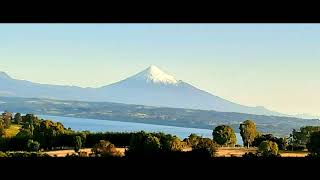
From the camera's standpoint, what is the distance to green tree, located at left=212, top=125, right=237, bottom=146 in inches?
1856

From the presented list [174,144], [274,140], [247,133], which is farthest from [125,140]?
[247,133]

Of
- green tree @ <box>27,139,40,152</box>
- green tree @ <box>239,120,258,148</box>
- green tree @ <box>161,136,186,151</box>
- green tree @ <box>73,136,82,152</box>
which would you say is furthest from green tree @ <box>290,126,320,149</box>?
green tree @ <box>27,139,40,152</box>

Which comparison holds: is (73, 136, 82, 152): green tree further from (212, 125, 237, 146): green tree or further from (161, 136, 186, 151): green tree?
(212, 125, 237, 146): green tree

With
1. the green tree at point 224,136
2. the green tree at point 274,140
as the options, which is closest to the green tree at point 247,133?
the green tree at point 224,136

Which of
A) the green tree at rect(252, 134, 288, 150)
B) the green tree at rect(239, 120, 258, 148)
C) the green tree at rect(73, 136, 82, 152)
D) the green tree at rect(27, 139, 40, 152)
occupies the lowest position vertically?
the green tree at rect(27, 139, 40, 152)

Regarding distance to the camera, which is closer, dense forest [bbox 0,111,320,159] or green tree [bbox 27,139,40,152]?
green tree [bbox 27,139,40,152]

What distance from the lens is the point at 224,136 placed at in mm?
48844

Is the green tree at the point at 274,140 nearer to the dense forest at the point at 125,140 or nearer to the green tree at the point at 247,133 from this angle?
the dense forest at the point at 125,140

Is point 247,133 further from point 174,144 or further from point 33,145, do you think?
point 33,145

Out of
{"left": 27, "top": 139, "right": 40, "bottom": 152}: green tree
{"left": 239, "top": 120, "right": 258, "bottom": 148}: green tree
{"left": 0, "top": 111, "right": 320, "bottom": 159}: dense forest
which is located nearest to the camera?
{"left": 27, "top": 139, "right": 40, "bottom": 152}: green tree

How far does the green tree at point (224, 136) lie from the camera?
155 ft
